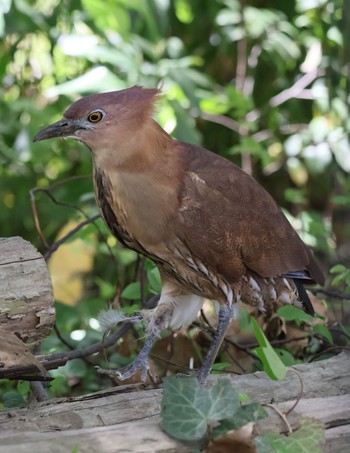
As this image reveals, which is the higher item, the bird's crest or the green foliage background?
the bird's crest

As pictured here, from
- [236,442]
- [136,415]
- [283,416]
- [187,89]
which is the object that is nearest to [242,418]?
[236,442]

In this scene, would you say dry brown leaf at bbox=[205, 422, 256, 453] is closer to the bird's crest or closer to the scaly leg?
the scaly leg

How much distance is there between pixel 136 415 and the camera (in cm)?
265

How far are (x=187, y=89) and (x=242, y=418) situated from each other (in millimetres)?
2676

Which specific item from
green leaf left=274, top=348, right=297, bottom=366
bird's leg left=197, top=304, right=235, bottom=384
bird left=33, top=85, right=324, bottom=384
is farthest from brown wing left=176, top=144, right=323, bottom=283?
green leaf left=274, top=348, right=297, bottom=366

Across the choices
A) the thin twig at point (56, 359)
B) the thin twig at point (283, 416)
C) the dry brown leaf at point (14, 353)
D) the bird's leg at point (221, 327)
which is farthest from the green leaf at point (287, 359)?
the dry brown leaf at point (14, 353)

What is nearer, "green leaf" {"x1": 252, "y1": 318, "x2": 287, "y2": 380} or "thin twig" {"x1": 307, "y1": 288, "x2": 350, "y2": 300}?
"green leaf" {"x1": 252, "y1": 318, "x2": 287, "y2": 380}

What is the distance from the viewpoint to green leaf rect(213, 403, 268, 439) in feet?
7.40

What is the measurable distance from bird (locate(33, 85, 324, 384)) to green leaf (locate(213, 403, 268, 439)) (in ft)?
2.44

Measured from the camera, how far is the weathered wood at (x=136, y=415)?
2.19 m

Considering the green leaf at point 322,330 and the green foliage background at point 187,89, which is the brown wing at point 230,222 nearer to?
the green leaf at point 322,330

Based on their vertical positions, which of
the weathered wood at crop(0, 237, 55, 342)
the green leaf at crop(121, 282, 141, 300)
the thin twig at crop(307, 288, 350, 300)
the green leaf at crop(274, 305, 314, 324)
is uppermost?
the weathered wood at crop(0, 237, 55, 342)

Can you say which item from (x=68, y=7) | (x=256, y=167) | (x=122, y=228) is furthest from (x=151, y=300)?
(x=256, y=167)

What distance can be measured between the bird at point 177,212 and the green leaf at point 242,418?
74 centimetres
